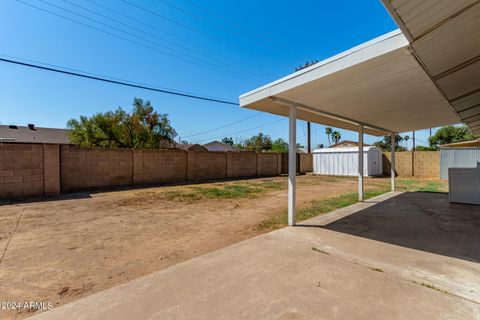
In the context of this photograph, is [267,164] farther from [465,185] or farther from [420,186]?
[465,185]

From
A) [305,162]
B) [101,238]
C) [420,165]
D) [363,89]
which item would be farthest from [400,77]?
[305,162]

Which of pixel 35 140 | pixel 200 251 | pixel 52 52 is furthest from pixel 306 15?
pixel 35 140

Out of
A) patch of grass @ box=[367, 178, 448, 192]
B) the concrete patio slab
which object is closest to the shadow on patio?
the concrete patio slab

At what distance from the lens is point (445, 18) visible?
187 cm

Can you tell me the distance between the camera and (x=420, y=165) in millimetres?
15516

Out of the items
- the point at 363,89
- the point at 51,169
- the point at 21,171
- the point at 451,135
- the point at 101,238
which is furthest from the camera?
the point at 451,135

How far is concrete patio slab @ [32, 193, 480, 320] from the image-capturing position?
1.99 metres

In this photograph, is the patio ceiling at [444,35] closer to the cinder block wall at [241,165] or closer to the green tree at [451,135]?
the cinder block wall at [241,165]

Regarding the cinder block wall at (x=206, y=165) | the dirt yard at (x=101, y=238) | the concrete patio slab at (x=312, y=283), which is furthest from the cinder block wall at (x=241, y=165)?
the concrete patio slab at (x=312, y=283)

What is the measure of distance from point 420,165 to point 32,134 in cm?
3134

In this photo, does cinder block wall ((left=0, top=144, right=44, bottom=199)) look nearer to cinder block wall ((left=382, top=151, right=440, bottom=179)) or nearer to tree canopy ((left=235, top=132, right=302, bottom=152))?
cinder block wall ((left=382, top=151, right=440, bottom=179))

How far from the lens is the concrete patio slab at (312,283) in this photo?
1.99 meters

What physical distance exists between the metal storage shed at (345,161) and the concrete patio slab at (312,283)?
13329mm

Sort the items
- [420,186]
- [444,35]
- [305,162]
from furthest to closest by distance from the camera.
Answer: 1. [305,162]
2. [420,186]
3. [444,35]
